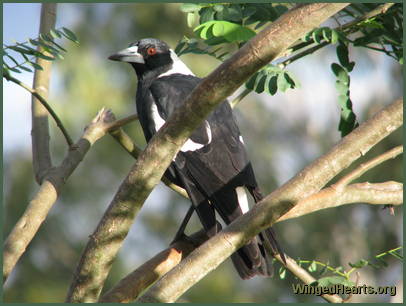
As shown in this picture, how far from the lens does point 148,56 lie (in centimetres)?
312

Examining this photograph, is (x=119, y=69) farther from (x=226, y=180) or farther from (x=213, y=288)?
(x=226, y=180)

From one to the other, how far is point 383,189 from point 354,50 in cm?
664

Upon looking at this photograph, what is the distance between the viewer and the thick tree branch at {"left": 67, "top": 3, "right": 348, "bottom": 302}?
1229 mm

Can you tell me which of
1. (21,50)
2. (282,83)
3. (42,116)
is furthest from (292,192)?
(42,116)

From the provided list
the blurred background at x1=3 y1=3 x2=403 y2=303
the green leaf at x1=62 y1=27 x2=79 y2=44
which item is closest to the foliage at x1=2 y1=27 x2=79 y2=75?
the green leaf at x1=62 y1=27 x2=79 y2=44

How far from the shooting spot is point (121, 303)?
1562 mm

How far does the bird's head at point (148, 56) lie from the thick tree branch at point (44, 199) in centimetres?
79

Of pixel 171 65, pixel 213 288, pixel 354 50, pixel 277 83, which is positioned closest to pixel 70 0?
pixel 277 83

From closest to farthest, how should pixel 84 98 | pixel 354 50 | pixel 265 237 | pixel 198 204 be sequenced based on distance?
1. pixel 265 237
2. pixel 198 204
3. pixel 354 50
4. pixel 84 98

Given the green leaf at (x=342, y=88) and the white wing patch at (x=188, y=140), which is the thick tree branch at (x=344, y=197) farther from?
the white wing patch at (x=188, y=140)

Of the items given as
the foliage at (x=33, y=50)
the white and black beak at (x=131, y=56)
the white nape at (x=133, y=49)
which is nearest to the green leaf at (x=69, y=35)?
the foliage at (x=33, y=50)

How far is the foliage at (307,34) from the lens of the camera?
1.84 meters

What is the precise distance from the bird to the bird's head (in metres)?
0.24

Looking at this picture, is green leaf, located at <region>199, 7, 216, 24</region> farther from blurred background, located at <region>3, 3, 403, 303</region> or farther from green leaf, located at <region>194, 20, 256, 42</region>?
blurred background, located at <region>3, 3, 403, 303</region>
